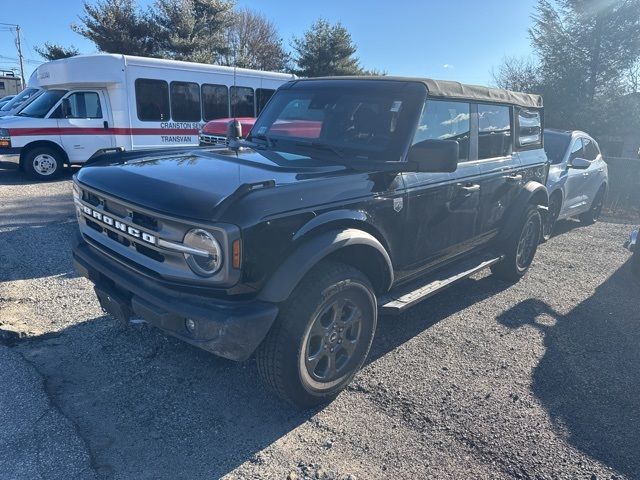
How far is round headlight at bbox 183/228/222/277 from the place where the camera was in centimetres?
253

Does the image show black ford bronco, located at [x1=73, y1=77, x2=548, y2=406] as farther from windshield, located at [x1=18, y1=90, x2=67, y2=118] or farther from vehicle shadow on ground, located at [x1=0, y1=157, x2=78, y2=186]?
windshield, located at [x1=18, y1=90, x2=67, y2=118]

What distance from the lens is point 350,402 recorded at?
3244 millimetres

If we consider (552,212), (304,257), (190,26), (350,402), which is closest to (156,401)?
(350,402)

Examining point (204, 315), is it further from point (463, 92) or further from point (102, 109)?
point (102, 109)

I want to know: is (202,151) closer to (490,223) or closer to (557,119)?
(490,223)

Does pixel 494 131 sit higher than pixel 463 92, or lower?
lower

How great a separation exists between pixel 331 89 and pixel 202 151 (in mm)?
1196

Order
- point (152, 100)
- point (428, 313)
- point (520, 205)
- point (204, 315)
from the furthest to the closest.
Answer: point (152, 100), point (520, 205), point (428, 313), point (204, 315)

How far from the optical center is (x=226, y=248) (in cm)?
248

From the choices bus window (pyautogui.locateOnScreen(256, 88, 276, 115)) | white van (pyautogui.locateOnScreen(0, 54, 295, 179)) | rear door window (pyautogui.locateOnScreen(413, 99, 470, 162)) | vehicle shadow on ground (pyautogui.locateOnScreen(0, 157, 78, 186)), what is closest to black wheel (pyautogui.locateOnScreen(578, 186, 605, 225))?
rear door window (pyautogui.locateOnScreen(413, 99, 470, 162))

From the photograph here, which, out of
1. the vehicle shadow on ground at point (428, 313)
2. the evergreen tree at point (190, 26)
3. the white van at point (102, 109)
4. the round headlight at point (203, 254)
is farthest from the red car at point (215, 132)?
the evergreen tree at point (190, 26)

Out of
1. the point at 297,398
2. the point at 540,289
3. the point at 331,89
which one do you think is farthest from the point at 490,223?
the point at 297,398

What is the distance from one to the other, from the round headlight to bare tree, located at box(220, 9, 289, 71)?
3212cm

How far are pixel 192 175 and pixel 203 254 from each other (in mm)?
638
